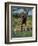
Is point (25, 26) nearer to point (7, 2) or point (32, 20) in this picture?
point (32, 20)

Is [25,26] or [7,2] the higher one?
[7,2]

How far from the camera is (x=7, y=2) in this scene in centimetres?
126

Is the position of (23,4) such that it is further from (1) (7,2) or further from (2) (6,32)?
(2) (6,32)

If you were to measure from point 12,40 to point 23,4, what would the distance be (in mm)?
457

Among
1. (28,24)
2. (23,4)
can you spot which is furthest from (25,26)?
(23,4)

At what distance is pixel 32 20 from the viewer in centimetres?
134

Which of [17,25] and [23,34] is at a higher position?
[17,25]

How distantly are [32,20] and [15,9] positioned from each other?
10.1 inches
